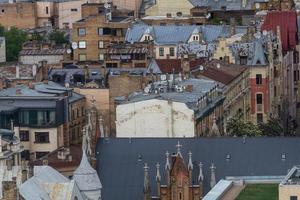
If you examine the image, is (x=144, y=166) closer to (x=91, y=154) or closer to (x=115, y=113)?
(x=91, y=154)

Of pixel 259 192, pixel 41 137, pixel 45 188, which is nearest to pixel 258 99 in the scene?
pixel 41 137

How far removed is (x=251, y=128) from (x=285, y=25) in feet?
123

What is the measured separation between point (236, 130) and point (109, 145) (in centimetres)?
2552

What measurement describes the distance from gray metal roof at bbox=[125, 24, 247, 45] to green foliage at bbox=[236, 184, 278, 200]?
84429 mm

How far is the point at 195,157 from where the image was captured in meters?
126

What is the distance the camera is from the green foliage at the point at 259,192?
10103 centimetres

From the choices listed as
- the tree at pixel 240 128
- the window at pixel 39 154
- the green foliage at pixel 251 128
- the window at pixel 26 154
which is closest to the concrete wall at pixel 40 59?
the green foliage at pixel 251 128

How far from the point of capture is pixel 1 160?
114938 mm

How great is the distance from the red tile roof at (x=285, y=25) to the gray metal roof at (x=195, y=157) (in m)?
60.2

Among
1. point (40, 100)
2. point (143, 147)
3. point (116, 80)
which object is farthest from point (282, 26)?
point (143, 147)

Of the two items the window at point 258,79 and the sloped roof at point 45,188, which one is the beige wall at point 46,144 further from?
the sloped roof at point 45,188

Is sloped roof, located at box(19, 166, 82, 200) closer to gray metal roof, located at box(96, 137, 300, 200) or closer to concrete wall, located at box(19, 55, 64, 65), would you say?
gray metal roof, located at box(96, 137, 300, 200)

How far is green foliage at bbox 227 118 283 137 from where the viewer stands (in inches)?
5920

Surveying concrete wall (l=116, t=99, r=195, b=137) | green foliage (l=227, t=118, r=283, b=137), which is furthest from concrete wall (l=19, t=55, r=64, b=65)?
concrete wall (l=116, t=99, r=195, b=137)
